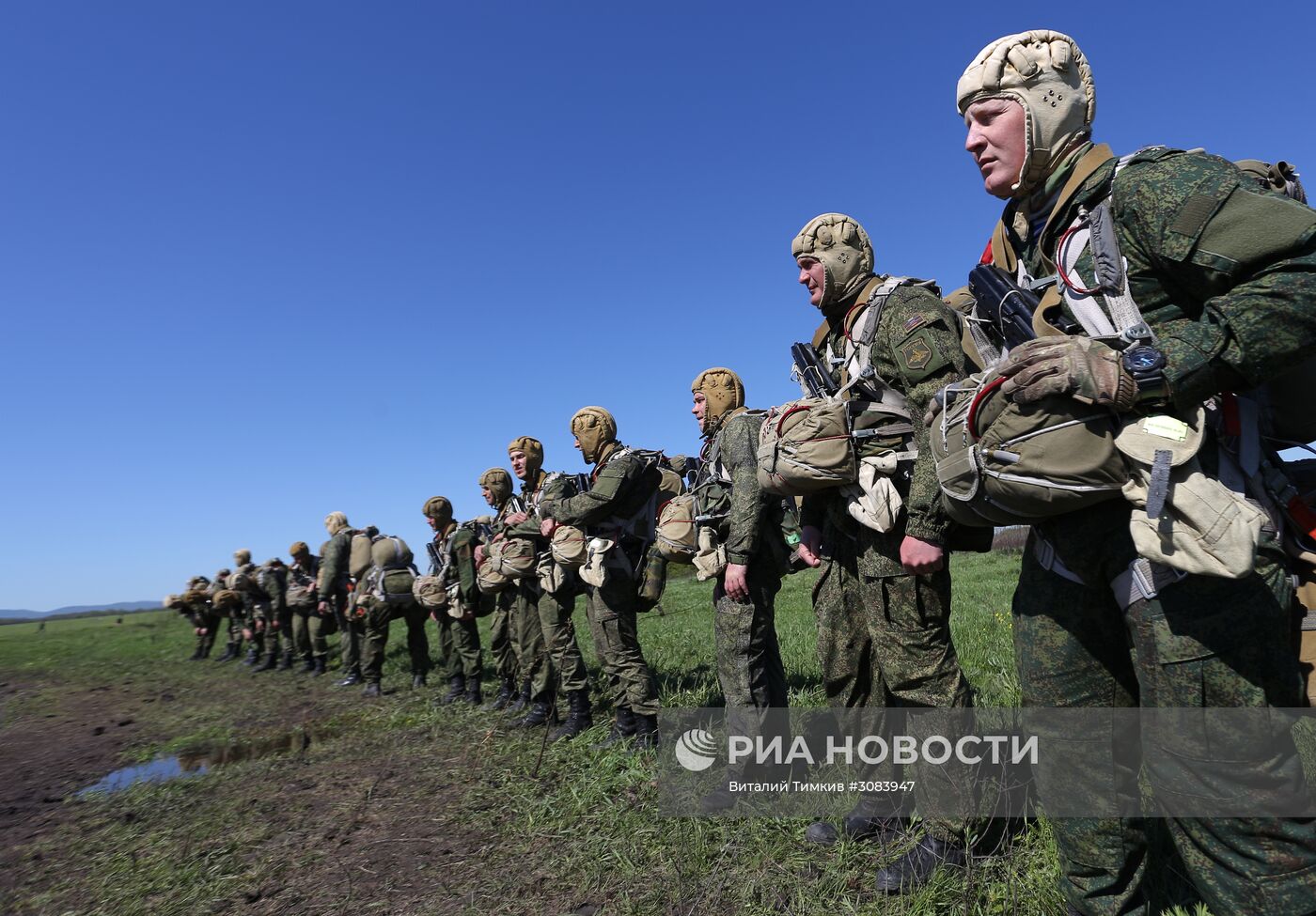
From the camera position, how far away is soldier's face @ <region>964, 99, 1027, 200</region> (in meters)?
2.34

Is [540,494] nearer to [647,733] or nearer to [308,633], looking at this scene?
[647,733]

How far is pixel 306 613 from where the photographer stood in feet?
50.0

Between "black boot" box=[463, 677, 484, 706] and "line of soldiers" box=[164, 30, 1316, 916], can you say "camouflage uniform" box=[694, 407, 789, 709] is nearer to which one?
"line of soldiers" box=[164, 30, 1316, 916]

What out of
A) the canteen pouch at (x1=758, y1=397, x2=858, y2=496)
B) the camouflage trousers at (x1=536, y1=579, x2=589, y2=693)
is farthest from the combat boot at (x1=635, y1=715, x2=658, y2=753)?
the canteen pouch at (x1=758, y1=397, x2=858, y2=496)

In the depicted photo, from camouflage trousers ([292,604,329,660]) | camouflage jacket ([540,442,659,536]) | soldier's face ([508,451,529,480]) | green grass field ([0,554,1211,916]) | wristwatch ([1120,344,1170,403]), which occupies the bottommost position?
green grass field ([0,554,1211,916])

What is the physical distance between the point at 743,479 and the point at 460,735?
4.81 m

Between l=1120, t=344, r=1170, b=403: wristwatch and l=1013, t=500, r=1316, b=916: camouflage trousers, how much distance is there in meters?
0.41

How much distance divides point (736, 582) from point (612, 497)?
6.80 feet

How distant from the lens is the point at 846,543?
3719 millimetres

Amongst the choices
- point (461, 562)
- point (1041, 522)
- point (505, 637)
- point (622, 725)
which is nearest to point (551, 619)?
point (622, 725)

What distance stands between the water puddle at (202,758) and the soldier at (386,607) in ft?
7.94

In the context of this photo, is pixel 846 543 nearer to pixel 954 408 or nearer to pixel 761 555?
pixel 761 555

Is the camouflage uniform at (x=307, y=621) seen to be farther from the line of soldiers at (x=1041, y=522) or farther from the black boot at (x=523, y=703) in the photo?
the line of soldiers at (x=1041, y=522)

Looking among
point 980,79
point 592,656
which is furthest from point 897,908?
point 592,656
